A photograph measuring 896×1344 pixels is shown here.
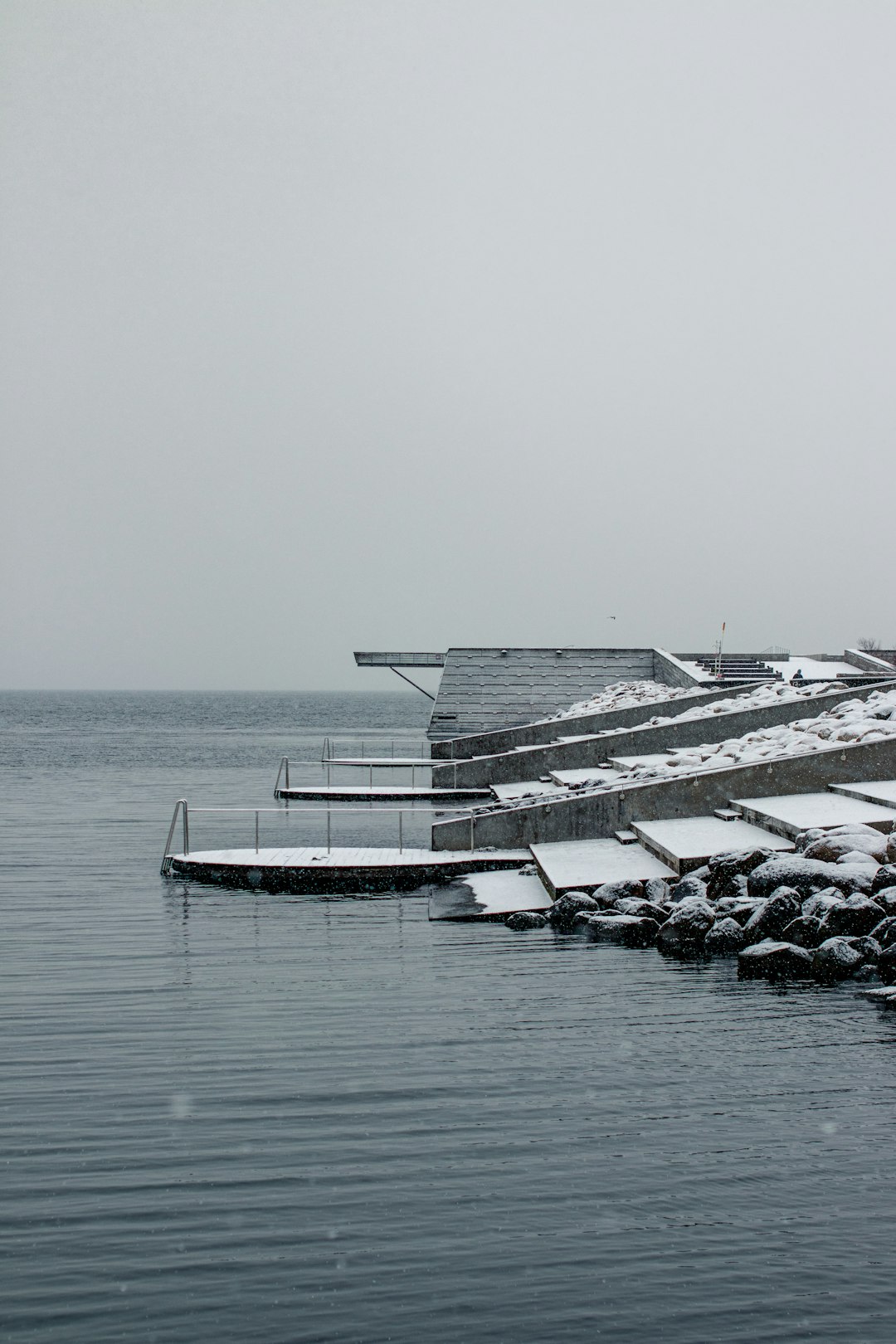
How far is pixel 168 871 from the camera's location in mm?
15578

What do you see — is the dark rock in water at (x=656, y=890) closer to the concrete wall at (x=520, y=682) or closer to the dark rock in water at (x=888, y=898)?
the dark rock in water at (x=888, y=898)

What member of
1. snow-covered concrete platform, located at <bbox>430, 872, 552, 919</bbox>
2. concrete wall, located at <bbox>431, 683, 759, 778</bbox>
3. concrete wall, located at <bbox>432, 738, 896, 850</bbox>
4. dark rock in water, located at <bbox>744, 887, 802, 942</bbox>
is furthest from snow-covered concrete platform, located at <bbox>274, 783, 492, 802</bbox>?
dark rock in water, located at <bbox>744, 887, 802, 942</bbox>

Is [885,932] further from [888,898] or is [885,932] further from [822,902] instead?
[822,902]

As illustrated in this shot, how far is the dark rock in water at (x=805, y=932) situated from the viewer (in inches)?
389

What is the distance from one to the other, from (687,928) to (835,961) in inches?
58.1

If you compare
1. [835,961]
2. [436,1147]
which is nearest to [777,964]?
[835,961]

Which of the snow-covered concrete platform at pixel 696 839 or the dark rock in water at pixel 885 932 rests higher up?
the snow-covered concrete platform at pixel 696 839

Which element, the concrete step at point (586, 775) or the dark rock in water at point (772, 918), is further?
the concrete step at point (586, 775)

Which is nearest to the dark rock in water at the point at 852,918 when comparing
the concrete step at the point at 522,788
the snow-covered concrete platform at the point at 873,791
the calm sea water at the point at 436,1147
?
the calm sea water at the point at 436,1147

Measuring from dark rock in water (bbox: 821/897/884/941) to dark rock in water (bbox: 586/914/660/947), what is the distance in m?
1.67

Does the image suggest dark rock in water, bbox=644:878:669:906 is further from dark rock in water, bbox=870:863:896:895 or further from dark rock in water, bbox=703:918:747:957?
dark rock in water, bbox=870:863:896:895

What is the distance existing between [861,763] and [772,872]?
3.46m

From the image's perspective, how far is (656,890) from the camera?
11648 mm

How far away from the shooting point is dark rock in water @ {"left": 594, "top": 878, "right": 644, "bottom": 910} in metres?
11.7
